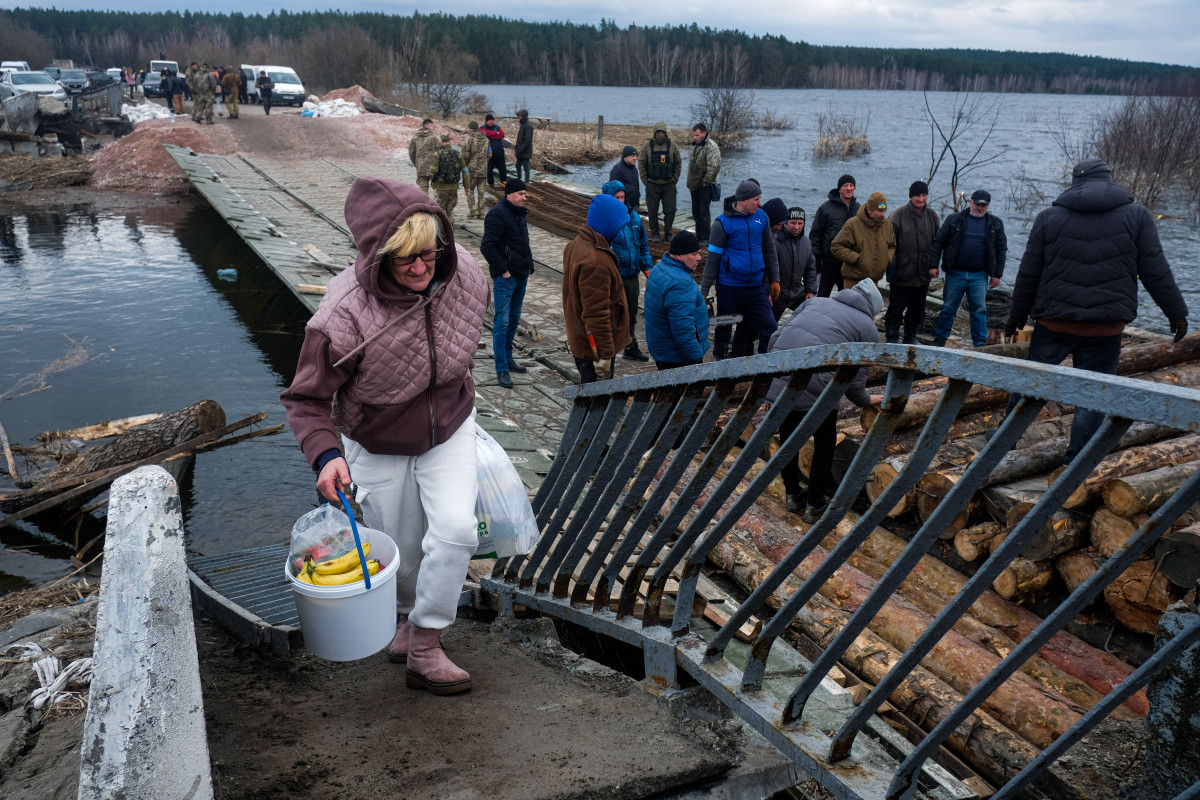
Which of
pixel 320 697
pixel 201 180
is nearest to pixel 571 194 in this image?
pixel 201 180

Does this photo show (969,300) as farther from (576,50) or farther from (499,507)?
(576,50)

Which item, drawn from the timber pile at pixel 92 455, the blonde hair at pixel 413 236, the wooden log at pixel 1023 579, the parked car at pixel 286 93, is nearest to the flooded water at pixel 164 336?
the timber pile at pixel 92 455

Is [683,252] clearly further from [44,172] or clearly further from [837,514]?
[44,172]

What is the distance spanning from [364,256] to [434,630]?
4.12 ft

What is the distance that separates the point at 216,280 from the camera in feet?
47.7

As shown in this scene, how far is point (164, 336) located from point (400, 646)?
10001 mm

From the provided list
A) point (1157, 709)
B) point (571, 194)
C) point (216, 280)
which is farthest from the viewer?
Answer: point (571, 194)

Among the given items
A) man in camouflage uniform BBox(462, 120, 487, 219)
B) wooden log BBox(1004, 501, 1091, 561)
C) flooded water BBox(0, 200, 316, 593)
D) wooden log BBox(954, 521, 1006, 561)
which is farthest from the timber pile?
man in camouflage uniform BBox(462, 120, 487, 219)

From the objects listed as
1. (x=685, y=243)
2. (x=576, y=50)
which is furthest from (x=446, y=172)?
(x=576, y=50)

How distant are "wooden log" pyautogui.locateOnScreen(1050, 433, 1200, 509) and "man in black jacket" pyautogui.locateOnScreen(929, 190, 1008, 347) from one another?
157 inches

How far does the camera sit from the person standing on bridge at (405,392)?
107 inches

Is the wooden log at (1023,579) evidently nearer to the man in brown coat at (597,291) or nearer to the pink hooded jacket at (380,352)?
the pink hooded jacket at (380,352)

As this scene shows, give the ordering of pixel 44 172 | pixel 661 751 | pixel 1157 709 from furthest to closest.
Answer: pixel 44 172 → pixel 661 751 → pixel 1157 709

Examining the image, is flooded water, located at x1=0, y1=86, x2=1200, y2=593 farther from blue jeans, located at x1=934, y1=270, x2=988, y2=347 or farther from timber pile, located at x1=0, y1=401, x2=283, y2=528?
blue jeans, located at x1=934, y1=270, x2=988, y2=347
